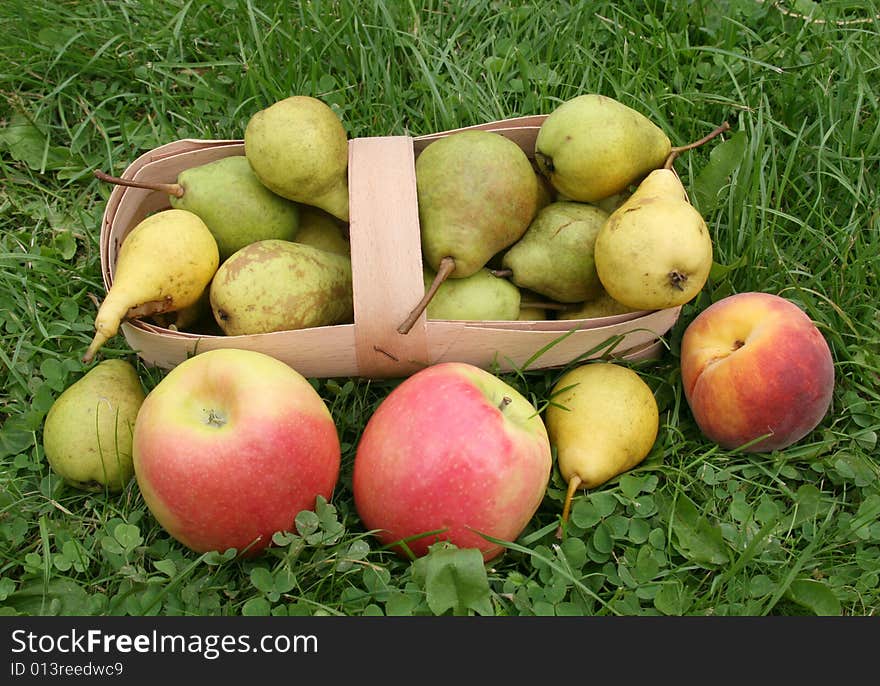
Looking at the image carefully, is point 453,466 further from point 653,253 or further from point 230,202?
point 230,202

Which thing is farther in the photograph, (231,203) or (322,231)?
(322,231)

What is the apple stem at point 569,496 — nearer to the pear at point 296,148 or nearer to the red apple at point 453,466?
the red apple at point 453,466

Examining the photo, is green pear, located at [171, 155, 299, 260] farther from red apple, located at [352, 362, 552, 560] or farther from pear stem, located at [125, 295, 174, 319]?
red apple, located at [352, 362, 552, 560]

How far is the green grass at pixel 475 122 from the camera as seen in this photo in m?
2.05

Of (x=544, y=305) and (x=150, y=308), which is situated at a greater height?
(x=150, y=308)

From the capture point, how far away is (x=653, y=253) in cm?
211

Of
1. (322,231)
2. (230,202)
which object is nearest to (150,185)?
(230,202)

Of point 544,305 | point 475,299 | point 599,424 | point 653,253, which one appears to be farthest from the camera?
point 544,305

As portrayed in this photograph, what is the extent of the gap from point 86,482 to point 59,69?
5.36 feet

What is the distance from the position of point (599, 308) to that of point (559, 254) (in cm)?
19

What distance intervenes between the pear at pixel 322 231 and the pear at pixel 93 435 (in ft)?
2.14
